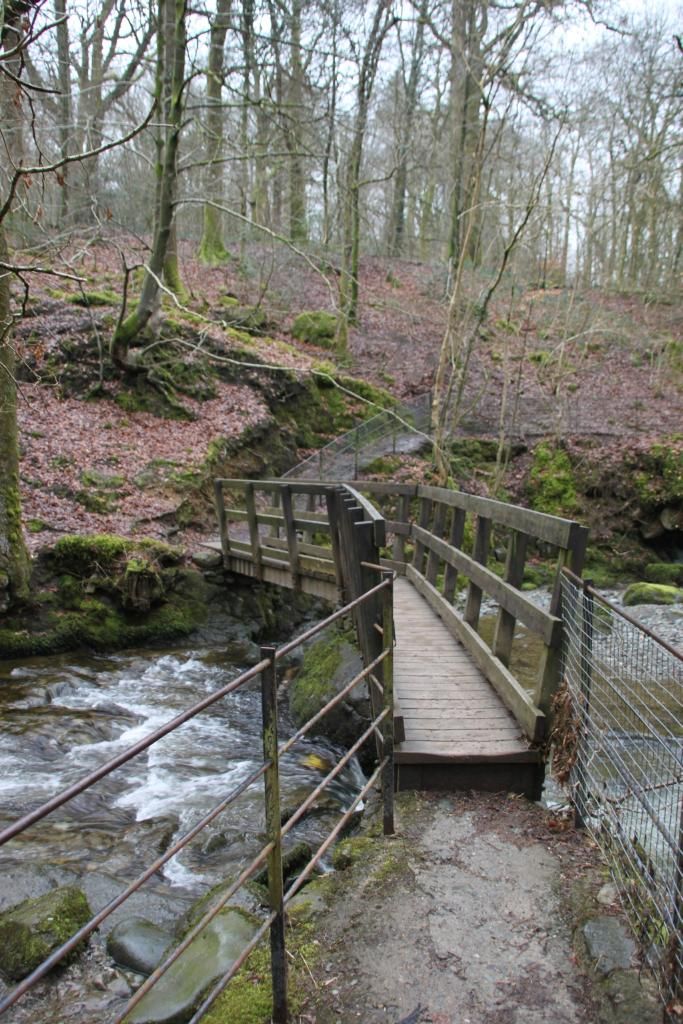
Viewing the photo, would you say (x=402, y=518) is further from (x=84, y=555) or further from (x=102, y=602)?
(x=84, y=555)

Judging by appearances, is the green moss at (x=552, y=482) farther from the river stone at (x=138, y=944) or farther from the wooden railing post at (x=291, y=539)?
the river stone at (x=138, y=944)

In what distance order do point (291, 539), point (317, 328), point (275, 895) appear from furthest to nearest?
point (317, 328)
point (291, 539)
point (275, 895)

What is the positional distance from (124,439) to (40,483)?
8.67ft

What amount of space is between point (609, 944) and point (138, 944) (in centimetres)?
260

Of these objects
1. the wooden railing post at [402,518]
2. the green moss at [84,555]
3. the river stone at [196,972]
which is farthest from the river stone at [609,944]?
the green moss at [84,555]

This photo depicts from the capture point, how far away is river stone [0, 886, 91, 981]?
3.72 metres

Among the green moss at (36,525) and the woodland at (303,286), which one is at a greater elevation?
the woodland at (303,286)

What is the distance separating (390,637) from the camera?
12.7ft

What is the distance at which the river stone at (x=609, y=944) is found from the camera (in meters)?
2.74

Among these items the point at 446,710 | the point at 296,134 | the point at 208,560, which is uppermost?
the point at 296,134

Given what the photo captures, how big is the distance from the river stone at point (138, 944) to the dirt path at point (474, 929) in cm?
122

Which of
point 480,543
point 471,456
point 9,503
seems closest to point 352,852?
point 480,543

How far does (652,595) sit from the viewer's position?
43.2 feet

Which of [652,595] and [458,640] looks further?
[652,595]
